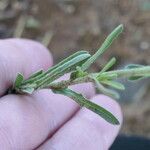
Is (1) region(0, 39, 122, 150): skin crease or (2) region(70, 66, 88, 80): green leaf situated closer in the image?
(2) region(70, 66, 88, 80): green leaf

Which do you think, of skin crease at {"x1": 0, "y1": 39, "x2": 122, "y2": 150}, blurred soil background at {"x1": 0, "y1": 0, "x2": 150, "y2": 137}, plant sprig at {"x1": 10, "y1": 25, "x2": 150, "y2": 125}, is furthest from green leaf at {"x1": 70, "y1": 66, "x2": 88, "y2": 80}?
blurred soil background at {"x1": 0, "y1": 0, "x2": 150, "y2": 137}

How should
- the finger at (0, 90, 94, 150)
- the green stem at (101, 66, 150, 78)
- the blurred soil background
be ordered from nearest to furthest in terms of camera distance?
the green stem at (101, 66, 150, 78) < the finger at (0, 90, 94, 150) < the blurred soil background

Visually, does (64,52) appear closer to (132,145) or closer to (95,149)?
(132,145)

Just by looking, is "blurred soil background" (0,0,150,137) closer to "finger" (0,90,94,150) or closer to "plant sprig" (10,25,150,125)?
"finger" (0,90,94,150)

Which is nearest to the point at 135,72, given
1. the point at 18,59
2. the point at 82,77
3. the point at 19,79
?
the point at 82,77

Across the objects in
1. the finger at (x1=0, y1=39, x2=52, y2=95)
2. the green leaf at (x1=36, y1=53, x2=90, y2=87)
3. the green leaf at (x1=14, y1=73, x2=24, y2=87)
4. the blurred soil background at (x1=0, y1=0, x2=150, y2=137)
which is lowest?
the blurred soil background at (x1=0, y1=0, x2=150, y2=137)

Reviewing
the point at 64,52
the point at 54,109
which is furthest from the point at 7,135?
the point at 64,52

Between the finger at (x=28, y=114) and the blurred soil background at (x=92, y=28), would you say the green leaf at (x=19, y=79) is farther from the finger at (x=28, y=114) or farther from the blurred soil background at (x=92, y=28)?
the blurred soil background at (x=92, y=28)

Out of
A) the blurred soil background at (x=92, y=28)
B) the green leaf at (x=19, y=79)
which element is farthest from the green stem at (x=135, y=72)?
the blurred soil background at (x=92, y=28)
